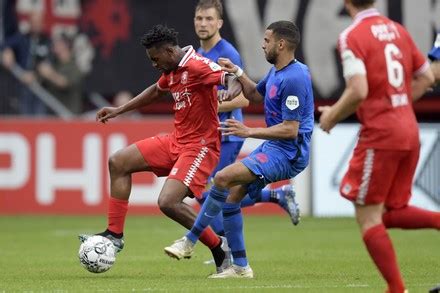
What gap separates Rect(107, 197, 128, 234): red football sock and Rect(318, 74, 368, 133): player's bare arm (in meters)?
3.25

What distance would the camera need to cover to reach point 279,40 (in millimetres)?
10914

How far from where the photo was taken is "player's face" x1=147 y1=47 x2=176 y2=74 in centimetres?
1102

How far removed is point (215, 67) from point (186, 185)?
1099 mm

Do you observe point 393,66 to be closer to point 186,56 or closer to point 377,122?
point 377,122

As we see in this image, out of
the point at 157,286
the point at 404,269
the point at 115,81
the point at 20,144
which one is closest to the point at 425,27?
the point at 115,81

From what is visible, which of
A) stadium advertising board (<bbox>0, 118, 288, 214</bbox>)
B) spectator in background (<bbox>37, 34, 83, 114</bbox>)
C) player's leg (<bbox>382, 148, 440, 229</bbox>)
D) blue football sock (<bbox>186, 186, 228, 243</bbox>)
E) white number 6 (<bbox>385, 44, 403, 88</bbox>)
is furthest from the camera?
spectator in background (<bbox>37, 34, 83, 114</bbox>)

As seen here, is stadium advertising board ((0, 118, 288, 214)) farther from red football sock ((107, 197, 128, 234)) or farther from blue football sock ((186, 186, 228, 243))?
blue football sock ((186, 186, 228, 243))

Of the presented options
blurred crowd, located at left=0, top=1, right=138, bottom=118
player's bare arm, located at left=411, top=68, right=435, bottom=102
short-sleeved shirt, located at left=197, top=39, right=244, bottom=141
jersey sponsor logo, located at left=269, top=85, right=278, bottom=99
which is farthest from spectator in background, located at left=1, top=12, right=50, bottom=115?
player's bare arm, located at left=411, top=68, right=435, bottom=102

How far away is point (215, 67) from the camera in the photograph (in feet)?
36.7

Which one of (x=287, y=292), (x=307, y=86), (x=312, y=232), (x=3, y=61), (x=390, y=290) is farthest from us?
(x=3, y=61)

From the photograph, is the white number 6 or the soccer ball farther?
the soccer ball

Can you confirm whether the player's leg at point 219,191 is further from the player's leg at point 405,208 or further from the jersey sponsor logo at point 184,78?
the player's leg at point 405,208

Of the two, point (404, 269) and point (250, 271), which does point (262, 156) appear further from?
point (404, 269)

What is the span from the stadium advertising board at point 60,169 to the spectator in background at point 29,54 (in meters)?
1.68
